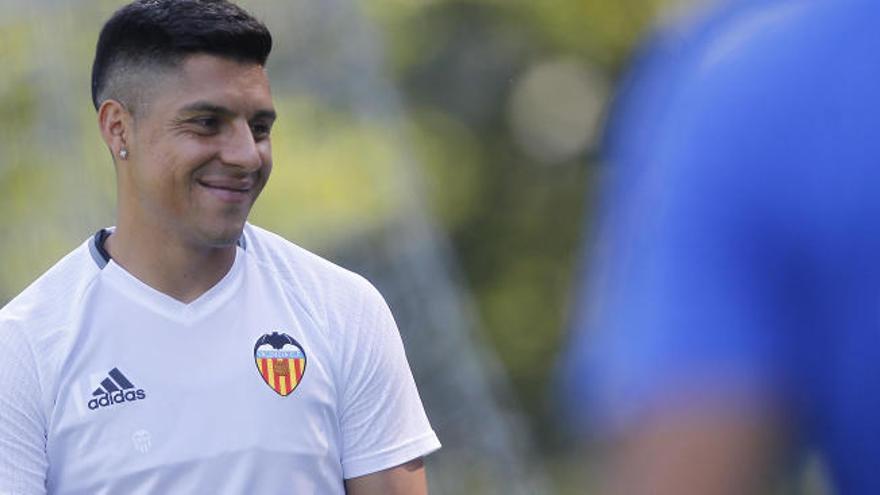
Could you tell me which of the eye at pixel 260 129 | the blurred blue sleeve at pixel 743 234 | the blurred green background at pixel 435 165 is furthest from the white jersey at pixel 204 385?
the blurred green background at pixel 435 165

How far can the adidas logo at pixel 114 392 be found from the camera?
278 cm

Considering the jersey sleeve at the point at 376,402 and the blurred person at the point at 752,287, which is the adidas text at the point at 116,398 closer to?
the jersey sleeve at the point at 376,402

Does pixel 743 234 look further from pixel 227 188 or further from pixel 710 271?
pixel 227 188

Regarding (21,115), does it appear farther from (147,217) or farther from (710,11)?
(710,11)

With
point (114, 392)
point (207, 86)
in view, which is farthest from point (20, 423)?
point (207, 86)

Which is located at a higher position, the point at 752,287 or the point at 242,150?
the point at 752,287

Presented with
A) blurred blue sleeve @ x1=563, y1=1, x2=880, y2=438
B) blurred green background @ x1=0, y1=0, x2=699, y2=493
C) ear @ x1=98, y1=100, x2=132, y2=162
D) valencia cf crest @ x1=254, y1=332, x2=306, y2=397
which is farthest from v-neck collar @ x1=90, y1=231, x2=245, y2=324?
blurred green background @ x1=0, y1=0, x2=699, y2=493

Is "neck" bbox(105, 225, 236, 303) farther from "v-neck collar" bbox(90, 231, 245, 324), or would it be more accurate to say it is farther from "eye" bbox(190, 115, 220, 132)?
"eye" bbox(190, 115, 220, 132)

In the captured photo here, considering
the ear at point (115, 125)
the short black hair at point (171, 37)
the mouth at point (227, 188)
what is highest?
the short black hair at point (171, 37)

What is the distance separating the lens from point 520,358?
8.55 meters

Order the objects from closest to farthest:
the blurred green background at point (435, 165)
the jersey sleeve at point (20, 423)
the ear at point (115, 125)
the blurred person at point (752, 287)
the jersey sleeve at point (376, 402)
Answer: the blurred person at point (752, 287) → the jersey sleeve at point (20, 423) → the jersey sleeve at point (376, 402) → the ear at point (115, 125) → the blurred green background at point (435, 165)

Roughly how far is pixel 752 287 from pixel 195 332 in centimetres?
195

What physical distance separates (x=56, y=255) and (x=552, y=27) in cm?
280

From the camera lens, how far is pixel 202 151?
2916 millimetres
